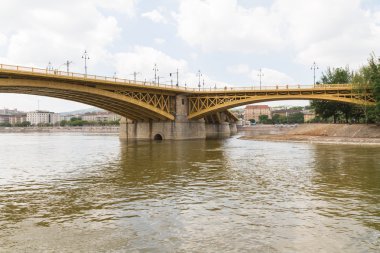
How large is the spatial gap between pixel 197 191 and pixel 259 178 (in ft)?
19.6

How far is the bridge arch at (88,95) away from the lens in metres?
52.2

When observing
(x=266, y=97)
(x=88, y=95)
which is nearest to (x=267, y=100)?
(x=266, y=97)

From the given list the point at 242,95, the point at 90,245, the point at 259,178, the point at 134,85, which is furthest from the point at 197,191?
the point at 242,95

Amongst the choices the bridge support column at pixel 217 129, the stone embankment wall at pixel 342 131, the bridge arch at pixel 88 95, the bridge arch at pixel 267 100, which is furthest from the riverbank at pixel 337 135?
the bridge support column at pixel 217 129

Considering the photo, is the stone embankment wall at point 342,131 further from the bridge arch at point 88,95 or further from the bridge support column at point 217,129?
the bridge support column at point 217,129

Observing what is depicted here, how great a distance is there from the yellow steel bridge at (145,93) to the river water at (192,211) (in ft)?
94.4

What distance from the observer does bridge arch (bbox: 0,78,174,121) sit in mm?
52250

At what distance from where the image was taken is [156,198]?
18.0 metres

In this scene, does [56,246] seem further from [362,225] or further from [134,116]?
[134,116]

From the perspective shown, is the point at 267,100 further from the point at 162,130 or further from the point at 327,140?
the point at 162,130

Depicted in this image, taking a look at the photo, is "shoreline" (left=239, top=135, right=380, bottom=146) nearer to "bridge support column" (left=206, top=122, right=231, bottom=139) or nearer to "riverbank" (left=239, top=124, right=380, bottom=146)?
"riverbank" (left=239, top=124, right=380, bottom=146)

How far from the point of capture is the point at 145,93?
72.4m

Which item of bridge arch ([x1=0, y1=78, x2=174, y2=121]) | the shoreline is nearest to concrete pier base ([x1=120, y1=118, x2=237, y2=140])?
bridge arch ([x1=0, y1=78, x2=174, y2=121])

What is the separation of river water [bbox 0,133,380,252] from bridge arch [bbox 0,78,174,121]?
91.6 feet
